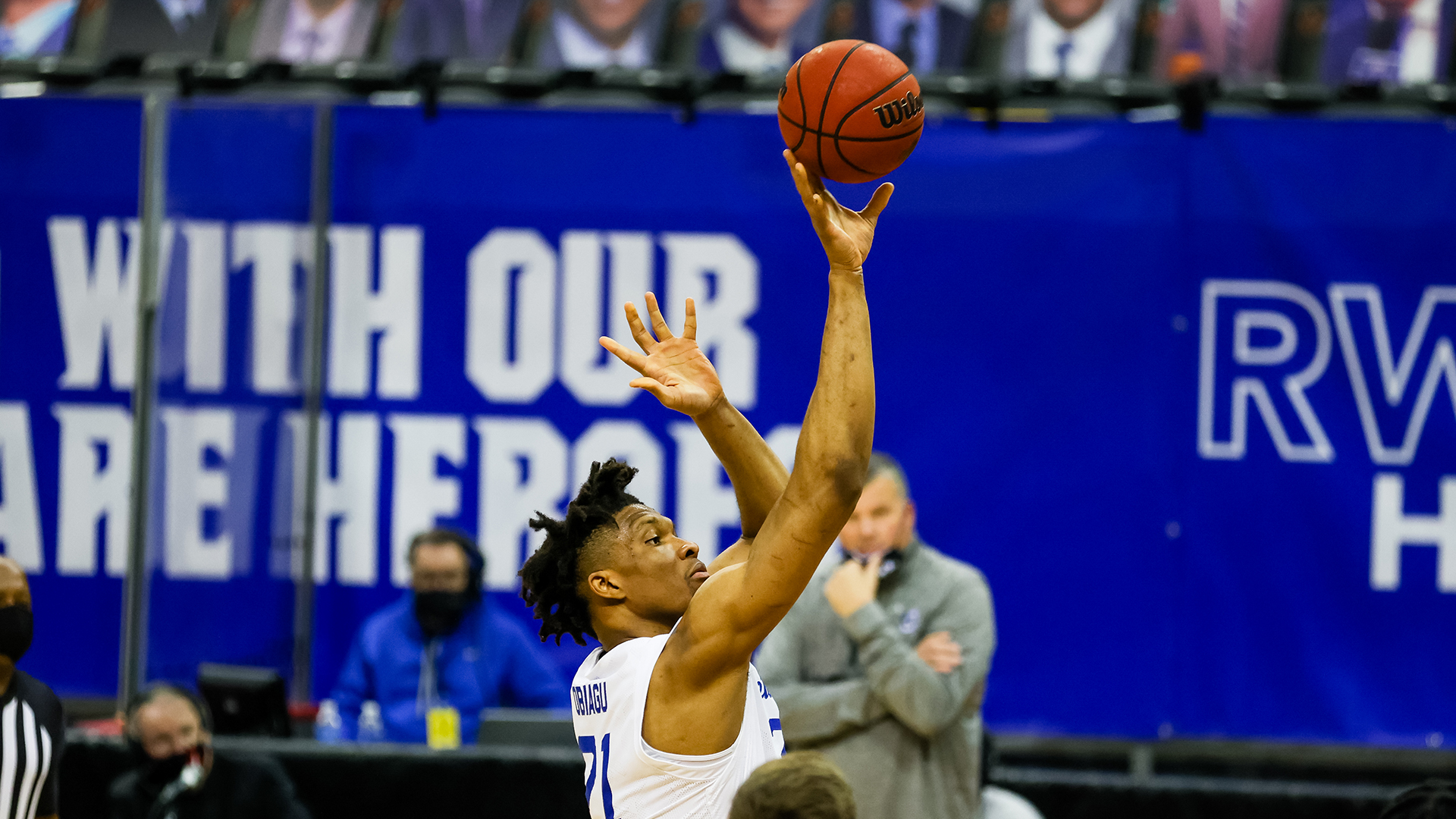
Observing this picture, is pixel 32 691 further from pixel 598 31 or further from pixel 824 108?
pixel 598 31

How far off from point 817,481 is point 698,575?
510 millimetres

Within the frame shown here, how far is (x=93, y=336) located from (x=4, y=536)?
0.96 m

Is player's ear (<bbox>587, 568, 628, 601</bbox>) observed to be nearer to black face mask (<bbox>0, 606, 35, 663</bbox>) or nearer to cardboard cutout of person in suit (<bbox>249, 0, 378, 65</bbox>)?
black face mask (<bbox>0, 606, 35, 663</bbox>)

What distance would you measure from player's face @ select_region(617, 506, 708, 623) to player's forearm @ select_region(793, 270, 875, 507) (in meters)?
0.49

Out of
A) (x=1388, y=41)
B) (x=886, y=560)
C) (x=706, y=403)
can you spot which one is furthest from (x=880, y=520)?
(x=1388, y=41)

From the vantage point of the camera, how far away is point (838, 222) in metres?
2.92

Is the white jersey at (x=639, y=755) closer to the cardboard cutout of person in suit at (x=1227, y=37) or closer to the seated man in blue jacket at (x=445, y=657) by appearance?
the seated man in blue jacket at (x=445, y=657)

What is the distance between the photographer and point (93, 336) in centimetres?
754

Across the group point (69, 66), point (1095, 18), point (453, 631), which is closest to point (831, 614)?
point (453, 631)

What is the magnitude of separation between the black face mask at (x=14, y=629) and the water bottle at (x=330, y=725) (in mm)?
2320

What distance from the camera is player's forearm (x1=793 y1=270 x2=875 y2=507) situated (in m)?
2.80

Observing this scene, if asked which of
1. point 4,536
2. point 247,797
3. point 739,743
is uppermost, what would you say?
point 739,743

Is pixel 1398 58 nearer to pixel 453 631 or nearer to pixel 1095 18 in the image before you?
pixel 1095 18

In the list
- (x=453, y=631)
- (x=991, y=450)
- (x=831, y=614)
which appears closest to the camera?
(x=831, y=614)
